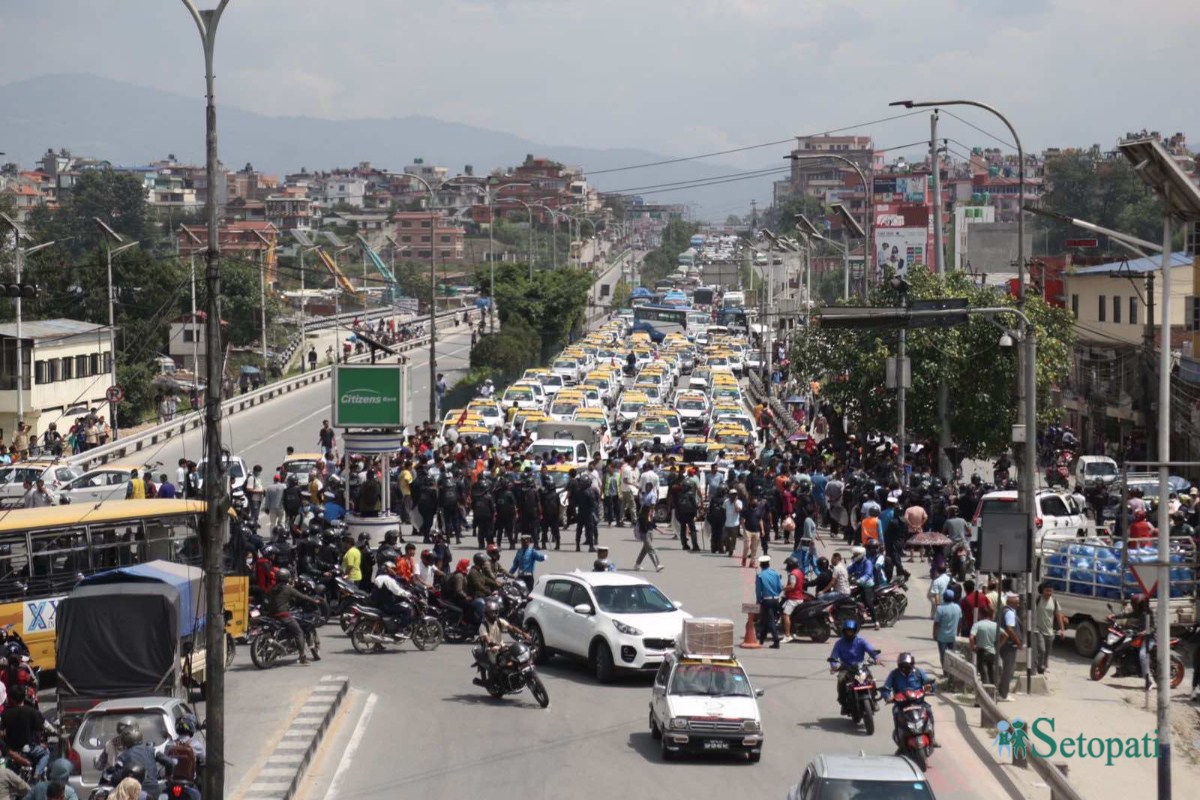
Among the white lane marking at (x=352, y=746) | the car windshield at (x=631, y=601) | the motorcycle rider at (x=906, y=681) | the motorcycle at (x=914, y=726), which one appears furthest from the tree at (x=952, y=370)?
the motorcycle at (x=914, y=726)

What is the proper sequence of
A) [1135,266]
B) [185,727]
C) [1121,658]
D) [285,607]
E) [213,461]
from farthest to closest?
[1135,266], [1121,658], [285,607], [213,461], [185,727]

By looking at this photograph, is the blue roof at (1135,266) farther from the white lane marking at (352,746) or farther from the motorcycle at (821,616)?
the white lane marking at (352,746)

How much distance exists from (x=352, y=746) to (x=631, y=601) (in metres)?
4.89

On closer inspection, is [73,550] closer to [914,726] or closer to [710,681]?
[710,681]

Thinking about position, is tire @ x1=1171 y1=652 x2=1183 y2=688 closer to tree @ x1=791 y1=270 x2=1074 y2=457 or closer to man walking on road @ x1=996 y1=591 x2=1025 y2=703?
man walking on road @ x1=996 y1=591 x2=1025 y2=703

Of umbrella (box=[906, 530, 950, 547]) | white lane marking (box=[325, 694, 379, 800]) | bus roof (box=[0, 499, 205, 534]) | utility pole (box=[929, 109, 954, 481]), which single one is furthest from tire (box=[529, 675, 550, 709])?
utility pole (box=[929, 109, 954, 481])

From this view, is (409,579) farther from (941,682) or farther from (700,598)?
(941,682)

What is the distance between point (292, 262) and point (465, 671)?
455ft

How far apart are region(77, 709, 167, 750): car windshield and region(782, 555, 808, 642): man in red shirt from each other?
37.8 ft

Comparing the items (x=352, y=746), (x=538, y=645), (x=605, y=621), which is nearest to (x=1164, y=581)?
(x=605, y=621)

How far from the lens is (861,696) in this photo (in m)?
18.9

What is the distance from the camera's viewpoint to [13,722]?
54.5 ft

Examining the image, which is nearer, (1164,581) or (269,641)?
(1164,581)

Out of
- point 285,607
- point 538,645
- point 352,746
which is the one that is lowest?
point 352,746
